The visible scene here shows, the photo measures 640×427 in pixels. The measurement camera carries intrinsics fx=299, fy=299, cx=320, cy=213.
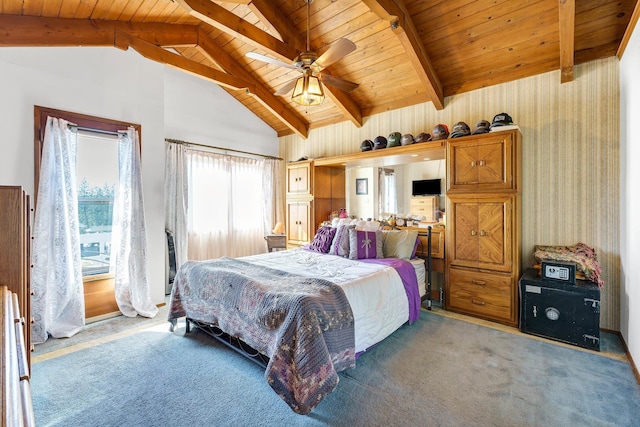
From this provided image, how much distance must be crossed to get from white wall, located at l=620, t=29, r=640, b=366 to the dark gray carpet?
1.41 ft

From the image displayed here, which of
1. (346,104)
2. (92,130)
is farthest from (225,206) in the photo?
(346,104)

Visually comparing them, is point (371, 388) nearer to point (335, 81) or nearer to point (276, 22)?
point (335, 81)

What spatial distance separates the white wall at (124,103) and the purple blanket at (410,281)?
3.08m

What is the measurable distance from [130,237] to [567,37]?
5.08 metres

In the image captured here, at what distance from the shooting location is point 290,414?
→ 6.32 ft

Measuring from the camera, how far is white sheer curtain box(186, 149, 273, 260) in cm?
489

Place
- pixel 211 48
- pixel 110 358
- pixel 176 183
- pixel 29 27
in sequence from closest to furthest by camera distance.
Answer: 1. pixel 110 358
2. pixel 29 27
3. pixel 211 48
4. pixel 176 183

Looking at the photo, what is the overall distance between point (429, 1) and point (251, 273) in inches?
128

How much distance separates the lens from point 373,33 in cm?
360

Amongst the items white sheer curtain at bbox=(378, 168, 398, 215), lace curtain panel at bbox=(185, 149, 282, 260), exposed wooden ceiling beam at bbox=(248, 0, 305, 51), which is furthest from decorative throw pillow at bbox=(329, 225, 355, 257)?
exposed wooden ceiling beam at bbox=(248, 0, 305, 51)

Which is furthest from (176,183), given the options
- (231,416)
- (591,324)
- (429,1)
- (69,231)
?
(591,324)

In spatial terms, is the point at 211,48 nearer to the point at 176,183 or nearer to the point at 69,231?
the point at 176,183

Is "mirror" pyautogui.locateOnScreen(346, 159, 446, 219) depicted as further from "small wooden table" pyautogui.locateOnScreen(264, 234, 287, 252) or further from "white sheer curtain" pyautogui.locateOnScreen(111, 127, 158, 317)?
"white sheer curtain" pyautogui.locateOnScreen(111, 127, 158, 317)

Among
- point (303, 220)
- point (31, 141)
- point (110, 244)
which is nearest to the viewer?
point (31, 141)
